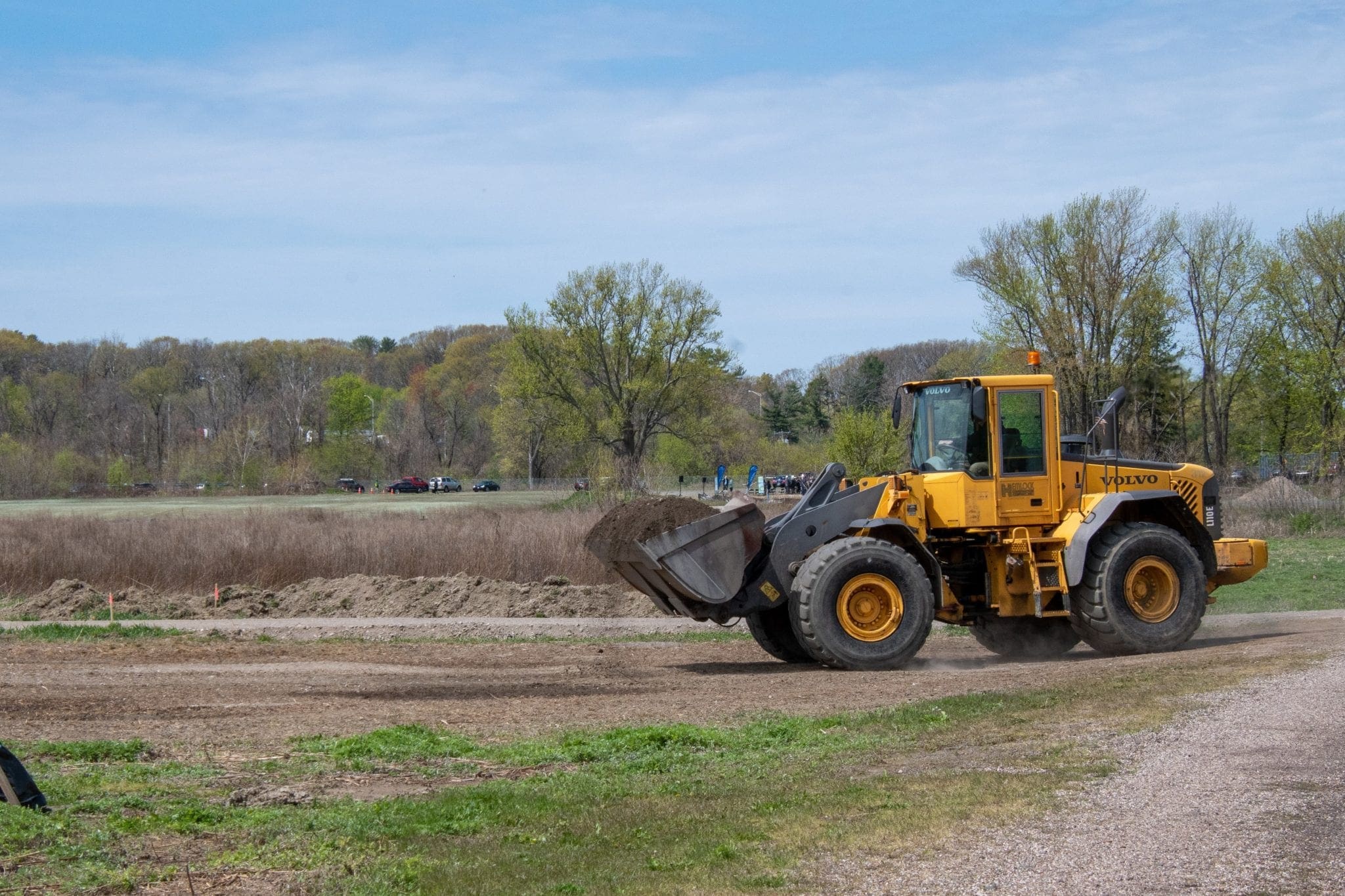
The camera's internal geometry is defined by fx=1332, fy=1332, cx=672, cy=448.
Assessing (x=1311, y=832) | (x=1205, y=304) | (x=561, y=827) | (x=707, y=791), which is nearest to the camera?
(x=1311, y=832)

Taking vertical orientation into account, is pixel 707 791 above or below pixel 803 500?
below

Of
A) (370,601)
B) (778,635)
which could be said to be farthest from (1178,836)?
(370,601)

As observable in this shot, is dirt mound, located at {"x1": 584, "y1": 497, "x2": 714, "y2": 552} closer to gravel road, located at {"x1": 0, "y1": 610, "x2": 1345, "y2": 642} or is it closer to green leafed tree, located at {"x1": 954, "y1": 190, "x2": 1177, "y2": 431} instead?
gravel road, located at {"x1": 0, "y1": 610, "x2": 1345, "y2": 642}

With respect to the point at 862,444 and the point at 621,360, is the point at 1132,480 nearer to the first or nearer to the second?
the point at 862,444

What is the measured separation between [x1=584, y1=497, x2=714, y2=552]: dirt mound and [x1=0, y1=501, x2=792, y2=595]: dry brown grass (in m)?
13.4

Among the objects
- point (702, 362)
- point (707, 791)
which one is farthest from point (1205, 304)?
point (707, 791)

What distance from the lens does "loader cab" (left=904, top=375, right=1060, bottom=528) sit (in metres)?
15.5

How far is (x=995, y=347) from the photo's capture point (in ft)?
185

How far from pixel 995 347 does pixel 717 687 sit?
4465cm

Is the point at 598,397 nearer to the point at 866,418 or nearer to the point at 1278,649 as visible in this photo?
the point at 866,418

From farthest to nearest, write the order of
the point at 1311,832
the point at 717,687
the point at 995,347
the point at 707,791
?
the point at 995,347 < the point at 717,687 < the point at 707,791 < the point at 1311,832

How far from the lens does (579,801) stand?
8492 millimetres

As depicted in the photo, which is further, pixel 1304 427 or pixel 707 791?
pixel 1304 427

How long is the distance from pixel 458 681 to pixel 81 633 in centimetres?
941
